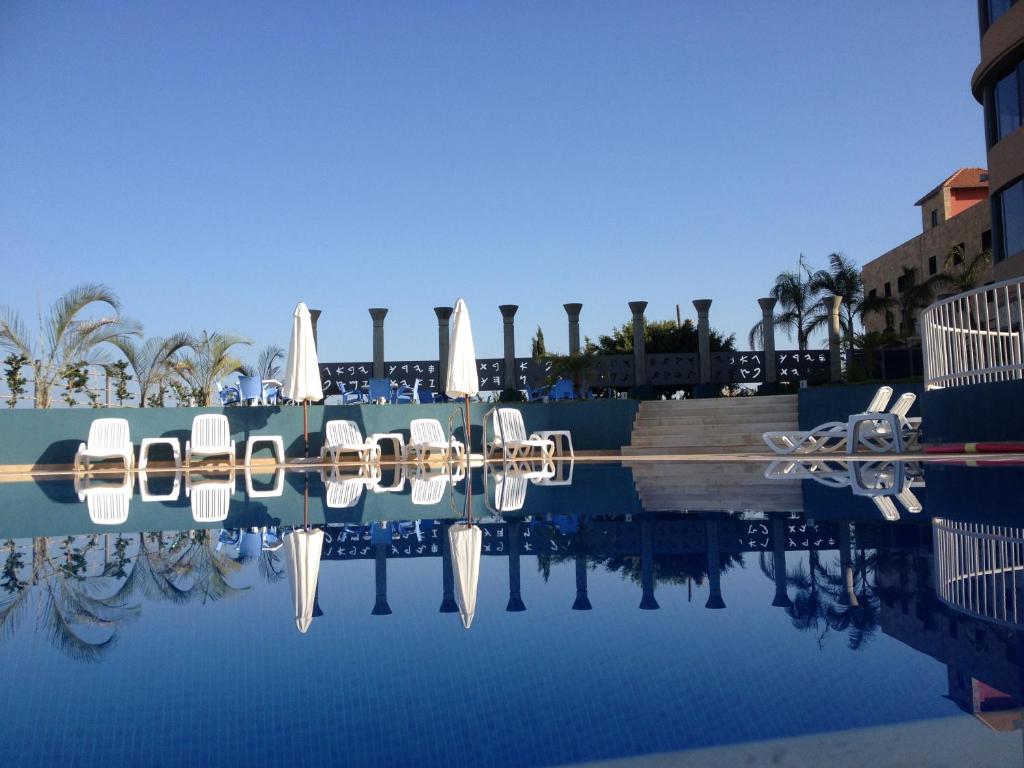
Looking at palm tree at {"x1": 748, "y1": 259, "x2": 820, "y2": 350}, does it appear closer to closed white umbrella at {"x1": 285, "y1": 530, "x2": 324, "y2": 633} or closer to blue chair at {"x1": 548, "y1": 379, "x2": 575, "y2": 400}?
blue chair at {"x1": 548, "y1": 379, "x2": 575, "y2": 400}

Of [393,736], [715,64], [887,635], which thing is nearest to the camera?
[393,736]

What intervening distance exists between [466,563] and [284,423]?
537 inches

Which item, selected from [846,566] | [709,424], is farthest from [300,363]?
[846,566]

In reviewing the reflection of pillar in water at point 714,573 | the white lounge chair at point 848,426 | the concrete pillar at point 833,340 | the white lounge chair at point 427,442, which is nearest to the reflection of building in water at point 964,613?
the reflection of pillar in water at point 714,573

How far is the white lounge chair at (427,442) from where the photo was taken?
1569 centimetres

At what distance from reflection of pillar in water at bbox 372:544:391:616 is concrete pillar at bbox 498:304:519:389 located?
17.4 m

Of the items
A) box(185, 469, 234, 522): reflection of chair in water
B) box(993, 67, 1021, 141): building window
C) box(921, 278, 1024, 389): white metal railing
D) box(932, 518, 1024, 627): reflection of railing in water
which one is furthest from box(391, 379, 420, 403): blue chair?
box(932, 518, 1024, 627): reflection of railing in water

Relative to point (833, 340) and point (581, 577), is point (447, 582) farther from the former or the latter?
point (833, 340)

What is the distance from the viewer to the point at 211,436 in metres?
15.3

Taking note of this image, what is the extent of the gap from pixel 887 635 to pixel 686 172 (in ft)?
70.4

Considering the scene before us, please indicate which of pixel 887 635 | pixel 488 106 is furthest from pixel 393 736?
pixel 488 106

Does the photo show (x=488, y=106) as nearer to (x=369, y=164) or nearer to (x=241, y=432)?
(x=369, y=164)

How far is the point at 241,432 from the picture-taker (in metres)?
16.9

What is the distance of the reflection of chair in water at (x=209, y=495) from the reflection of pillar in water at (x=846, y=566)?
4.38 meters
